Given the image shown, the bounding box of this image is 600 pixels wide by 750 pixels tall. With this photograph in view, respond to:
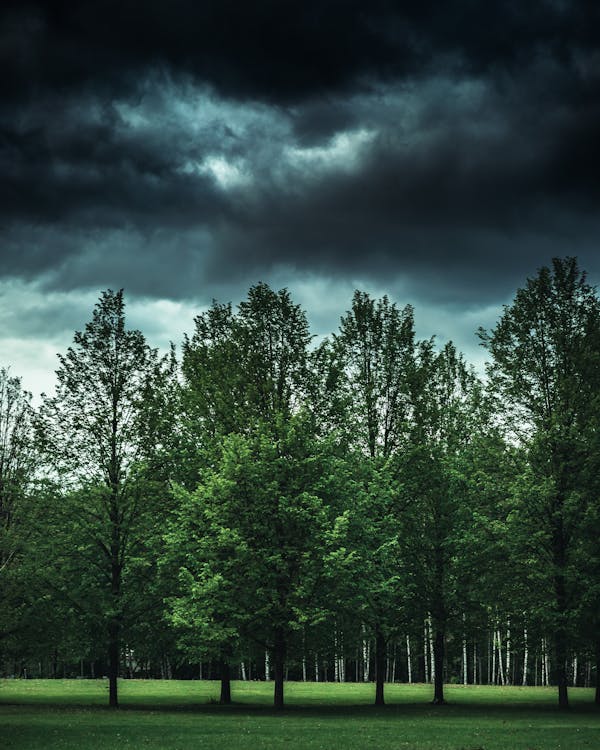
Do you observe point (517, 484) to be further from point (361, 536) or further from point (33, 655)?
point (33, 655)

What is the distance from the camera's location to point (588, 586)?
34.7 metres

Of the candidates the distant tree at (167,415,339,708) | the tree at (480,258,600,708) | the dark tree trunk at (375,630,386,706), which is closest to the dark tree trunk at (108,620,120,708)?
the distant tree at (167,415,339,708)

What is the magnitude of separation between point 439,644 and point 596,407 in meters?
16.1

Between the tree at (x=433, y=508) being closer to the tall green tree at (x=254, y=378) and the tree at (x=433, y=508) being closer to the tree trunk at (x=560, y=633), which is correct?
the tree trunk at (x=560, y=633)

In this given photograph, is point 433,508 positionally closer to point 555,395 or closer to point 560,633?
point 555,395

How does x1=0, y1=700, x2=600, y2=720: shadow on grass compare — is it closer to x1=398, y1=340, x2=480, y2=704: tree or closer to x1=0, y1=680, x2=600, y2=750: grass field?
x1=0, y1=680, x2=600, y2=750: grass field

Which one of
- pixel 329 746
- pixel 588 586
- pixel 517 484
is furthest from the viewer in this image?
pixel 517 484

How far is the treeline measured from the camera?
35344mm

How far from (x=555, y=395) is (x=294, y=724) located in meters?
20.6

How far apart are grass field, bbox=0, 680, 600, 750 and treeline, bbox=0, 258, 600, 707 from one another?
105 inches

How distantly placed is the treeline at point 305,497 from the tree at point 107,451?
0.10m

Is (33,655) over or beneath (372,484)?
beneath

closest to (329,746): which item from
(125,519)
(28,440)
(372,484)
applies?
(372,484)

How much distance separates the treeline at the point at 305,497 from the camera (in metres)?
35.3
